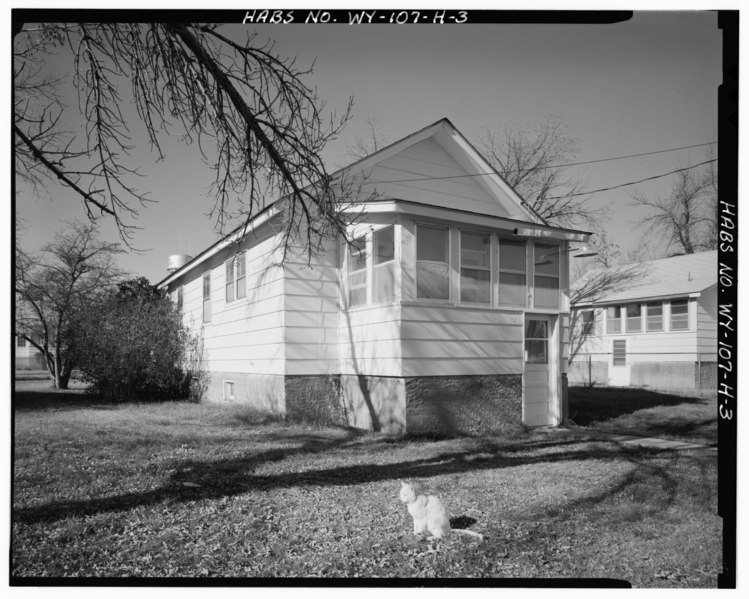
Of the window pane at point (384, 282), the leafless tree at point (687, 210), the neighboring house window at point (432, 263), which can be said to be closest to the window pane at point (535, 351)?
the neighboring house window at point (432, 263)

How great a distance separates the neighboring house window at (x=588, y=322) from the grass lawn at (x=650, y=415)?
25.6ft

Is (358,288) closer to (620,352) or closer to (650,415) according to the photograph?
(650,415)

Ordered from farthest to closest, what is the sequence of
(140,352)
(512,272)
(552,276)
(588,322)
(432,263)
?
1. (588,322)
2. (140,352)
3. (552,276)
4. (512,272)
5. (432,263)

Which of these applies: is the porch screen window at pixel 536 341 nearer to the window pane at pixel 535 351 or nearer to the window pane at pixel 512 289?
the window pane at pixel 535 351

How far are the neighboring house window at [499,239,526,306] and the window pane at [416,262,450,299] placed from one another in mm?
1065

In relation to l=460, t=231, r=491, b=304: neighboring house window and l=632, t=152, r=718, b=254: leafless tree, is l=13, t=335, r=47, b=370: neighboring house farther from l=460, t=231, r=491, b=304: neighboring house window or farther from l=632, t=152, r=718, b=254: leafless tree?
l=460, t=231, r=491, b=304: neighboring house window

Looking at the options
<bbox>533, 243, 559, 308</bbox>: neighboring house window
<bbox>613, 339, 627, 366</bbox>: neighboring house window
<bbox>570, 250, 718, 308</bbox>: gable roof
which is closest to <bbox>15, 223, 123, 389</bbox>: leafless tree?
<bbox>533, 243, 559, 308</bbox>: neighboring house window

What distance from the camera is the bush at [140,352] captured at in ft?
38.6

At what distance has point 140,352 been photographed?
12367mm

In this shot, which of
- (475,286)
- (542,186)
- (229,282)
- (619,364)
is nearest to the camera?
(475,286)

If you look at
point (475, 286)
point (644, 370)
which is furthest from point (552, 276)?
point (644, 370)

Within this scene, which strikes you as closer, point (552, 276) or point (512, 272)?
point (512, 272)

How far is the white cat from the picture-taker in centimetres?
367

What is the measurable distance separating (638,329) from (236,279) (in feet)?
50.9
